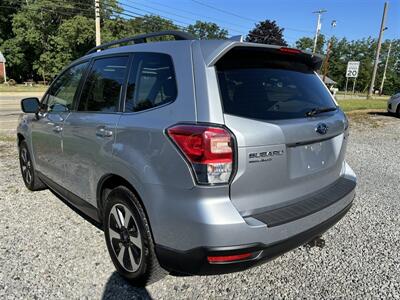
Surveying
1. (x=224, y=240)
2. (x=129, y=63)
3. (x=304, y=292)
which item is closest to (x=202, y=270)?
(x=224, y=240)

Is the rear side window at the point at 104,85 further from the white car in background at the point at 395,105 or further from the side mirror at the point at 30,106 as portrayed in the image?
the white car in background at the point at 395,105

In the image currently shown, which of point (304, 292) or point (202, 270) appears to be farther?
point (304, 292)

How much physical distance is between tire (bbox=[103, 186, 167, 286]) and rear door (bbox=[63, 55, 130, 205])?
0.31 meters

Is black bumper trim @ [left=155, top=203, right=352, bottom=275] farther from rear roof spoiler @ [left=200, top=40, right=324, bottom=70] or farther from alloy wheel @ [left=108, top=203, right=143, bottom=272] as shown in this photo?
rear roof spoiler @ [left=200, top=40, right=324, bottom=70]

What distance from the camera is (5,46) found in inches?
1929

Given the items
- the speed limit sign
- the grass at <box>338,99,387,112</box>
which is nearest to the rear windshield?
the grass at <box>338,99,387,112</box>

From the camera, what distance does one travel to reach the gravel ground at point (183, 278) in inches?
101

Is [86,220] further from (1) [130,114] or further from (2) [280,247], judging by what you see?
(2) [280,247]

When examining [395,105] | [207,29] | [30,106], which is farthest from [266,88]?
[207,29]

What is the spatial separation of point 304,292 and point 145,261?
1239 millimetres

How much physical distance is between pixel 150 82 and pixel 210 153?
2.67ft

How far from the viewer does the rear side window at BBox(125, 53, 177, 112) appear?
2266mm

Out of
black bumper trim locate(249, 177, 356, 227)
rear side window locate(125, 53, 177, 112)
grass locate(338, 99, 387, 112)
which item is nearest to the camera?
black bumper trim locate(249, 177, 356, 227)

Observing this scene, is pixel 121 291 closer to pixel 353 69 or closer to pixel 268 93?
pixel 268 93
